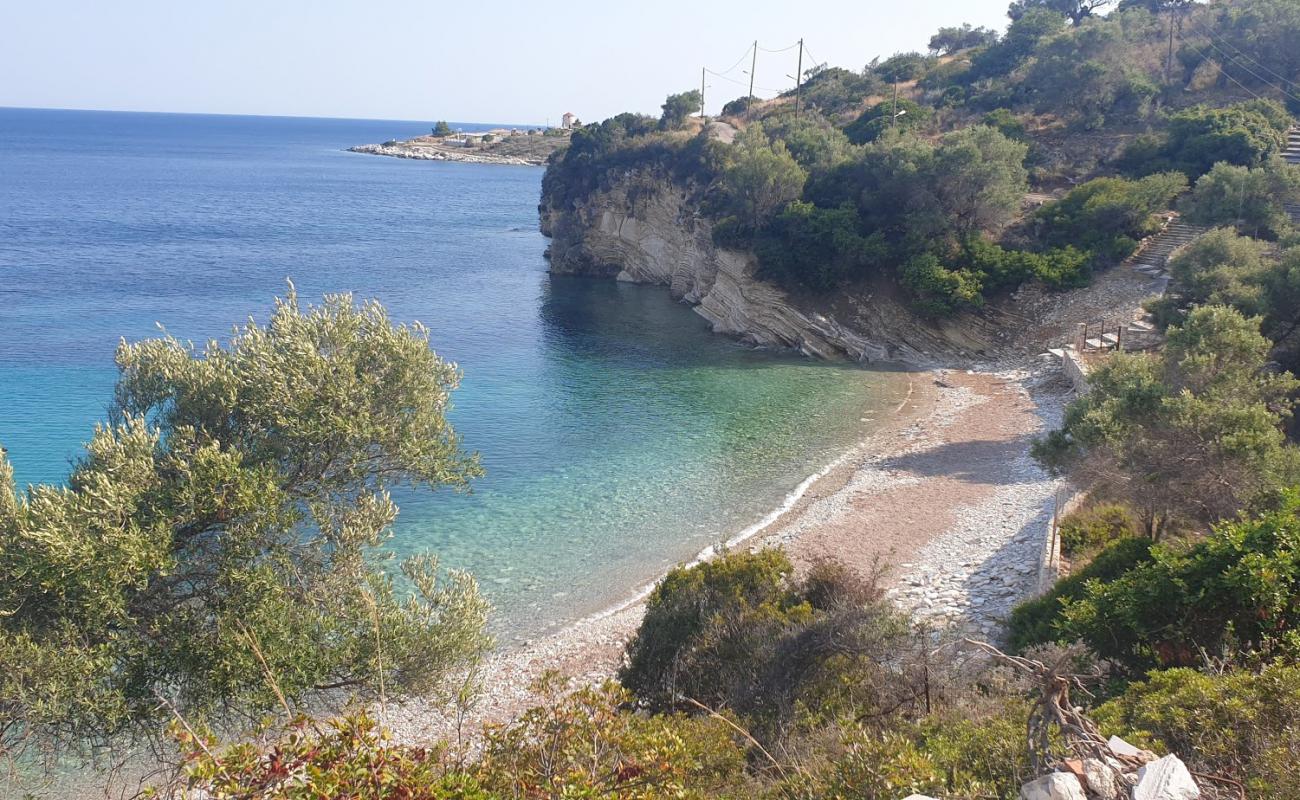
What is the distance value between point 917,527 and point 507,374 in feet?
68.0

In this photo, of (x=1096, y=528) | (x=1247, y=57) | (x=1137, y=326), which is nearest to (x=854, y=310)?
(x=1137, y=326)

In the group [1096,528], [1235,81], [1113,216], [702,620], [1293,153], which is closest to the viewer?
[702,620]

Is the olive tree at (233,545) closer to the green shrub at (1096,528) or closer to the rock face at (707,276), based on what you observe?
the green shrub at (1096,528)

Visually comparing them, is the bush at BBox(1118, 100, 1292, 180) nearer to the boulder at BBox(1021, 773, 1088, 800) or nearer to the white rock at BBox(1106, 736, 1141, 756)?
the white rock at BBox(1106, 736, 1141, 756)

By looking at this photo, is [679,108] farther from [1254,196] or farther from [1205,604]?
[1205,604]

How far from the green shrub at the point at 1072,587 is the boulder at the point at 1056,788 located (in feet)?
25.3

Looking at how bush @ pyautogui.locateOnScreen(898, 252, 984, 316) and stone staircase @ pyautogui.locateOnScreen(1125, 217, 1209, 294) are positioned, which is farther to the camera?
bush @ pyautogui.locateOnScreen(898, 252, 984, 316)

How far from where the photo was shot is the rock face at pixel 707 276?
39.3 metres

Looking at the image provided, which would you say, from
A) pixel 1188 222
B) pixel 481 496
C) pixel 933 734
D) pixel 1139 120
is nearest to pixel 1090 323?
pixel 1188 222

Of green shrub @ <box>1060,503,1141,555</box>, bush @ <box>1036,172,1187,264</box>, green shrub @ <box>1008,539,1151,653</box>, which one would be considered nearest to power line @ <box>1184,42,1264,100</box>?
bush @ <box>1036,172,1187,264</box>

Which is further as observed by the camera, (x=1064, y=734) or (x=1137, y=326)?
(x=1137, y=326)

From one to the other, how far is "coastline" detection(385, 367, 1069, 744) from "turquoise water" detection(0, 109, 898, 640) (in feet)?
3.33

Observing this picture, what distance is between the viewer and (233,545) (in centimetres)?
1045

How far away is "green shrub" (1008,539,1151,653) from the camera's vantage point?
42.0ft
